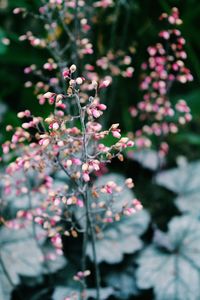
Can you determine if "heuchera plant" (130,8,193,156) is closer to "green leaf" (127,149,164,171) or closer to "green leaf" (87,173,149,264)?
"green leaf" (127,149,164,171)

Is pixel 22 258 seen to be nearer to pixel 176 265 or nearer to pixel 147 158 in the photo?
pixel 176 265

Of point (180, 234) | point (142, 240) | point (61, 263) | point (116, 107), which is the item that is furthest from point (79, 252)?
point (116, 107)

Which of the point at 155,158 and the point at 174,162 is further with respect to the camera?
the point at 174,162

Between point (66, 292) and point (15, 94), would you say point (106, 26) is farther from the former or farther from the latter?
point (66, 292)

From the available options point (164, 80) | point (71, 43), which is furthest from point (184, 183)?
point (71, 43)

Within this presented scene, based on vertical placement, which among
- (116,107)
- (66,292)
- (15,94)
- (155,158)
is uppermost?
(15,94)

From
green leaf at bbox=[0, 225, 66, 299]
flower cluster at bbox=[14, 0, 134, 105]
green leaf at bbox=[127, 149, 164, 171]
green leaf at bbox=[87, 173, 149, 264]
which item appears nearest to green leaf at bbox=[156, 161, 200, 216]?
green leaf at bbox=[127, 149, 164, 171]

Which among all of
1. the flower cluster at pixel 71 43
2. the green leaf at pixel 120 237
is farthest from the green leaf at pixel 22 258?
the flower cluster at pixel 71 43
